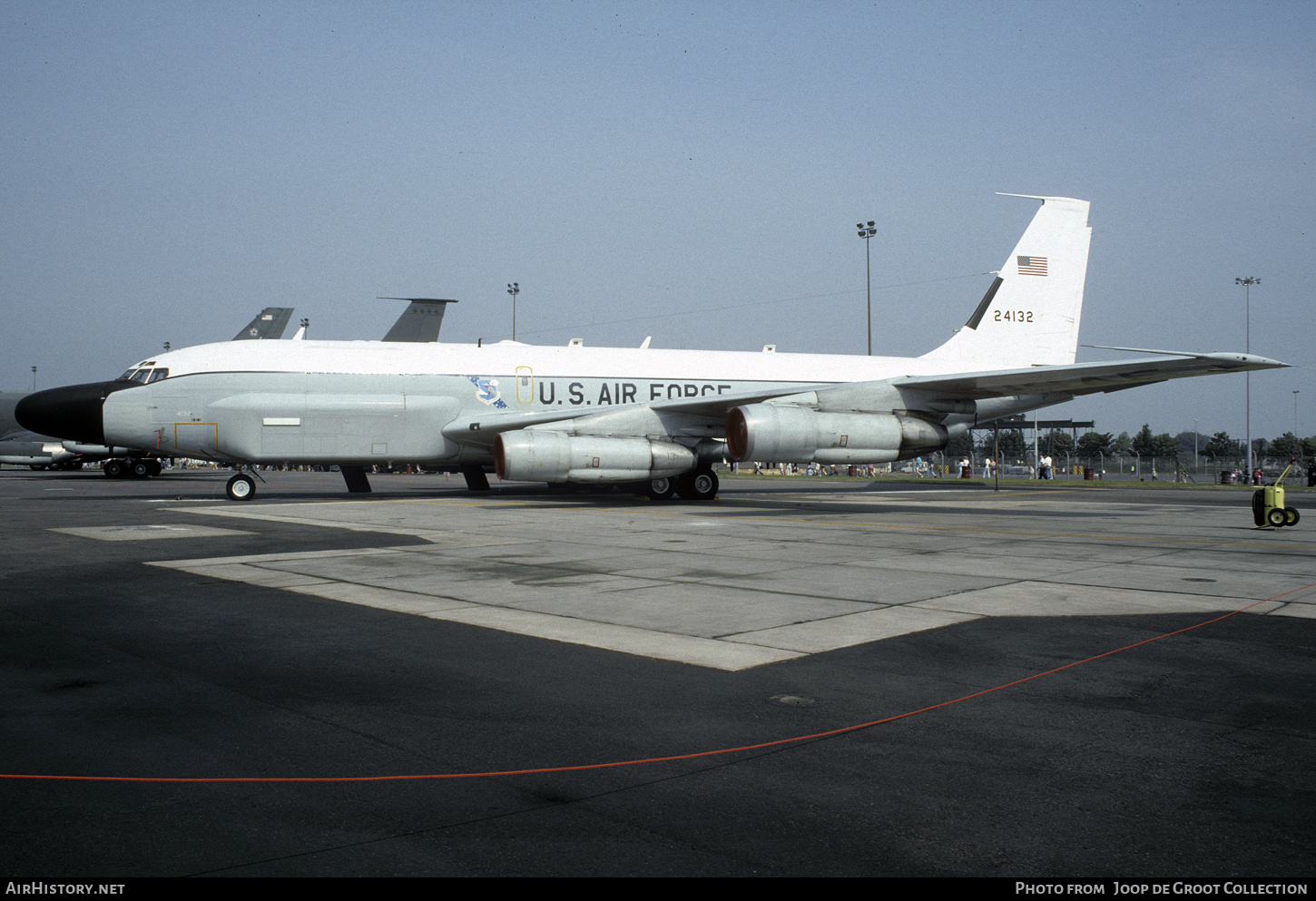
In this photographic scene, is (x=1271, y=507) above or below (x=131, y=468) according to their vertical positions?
below

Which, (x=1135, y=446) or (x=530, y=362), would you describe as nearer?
(x=530, y=362)

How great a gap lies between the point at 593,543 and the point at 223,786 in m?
9.18

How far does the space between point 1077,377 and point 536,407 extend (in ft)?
41.4

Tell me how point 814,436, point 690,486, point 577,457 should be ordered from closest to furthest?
point 814,436 → point 577,457 → point 690,486

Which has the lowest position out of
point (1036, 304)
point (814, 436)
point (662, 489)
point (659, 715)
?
point (659, 715)

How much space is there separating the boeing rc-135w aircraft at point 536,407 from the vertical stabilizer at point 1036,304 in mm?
2433

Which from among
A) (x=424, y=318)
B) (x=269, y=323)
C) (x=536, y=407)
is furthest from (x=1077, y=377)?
(x=269, y=323)

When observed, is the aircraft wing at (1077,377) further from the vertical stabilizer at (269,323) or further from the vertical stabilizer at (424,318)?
the vertical stabilizer at (269,323)

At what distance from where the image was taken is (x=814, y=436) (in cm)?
1859

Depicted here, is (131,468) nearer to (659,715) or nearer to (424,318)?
(424,318)

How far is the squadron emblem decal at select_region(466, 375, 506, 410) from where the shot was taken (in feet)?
73.5

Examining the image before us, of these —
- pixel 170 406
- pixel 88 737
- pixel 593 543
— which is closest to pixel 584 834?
pixel 88 737

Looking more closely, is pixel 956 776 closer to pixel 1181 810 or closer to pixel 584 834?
pixel 1181 810

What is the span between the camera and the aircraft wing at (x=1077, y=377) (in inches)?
674
